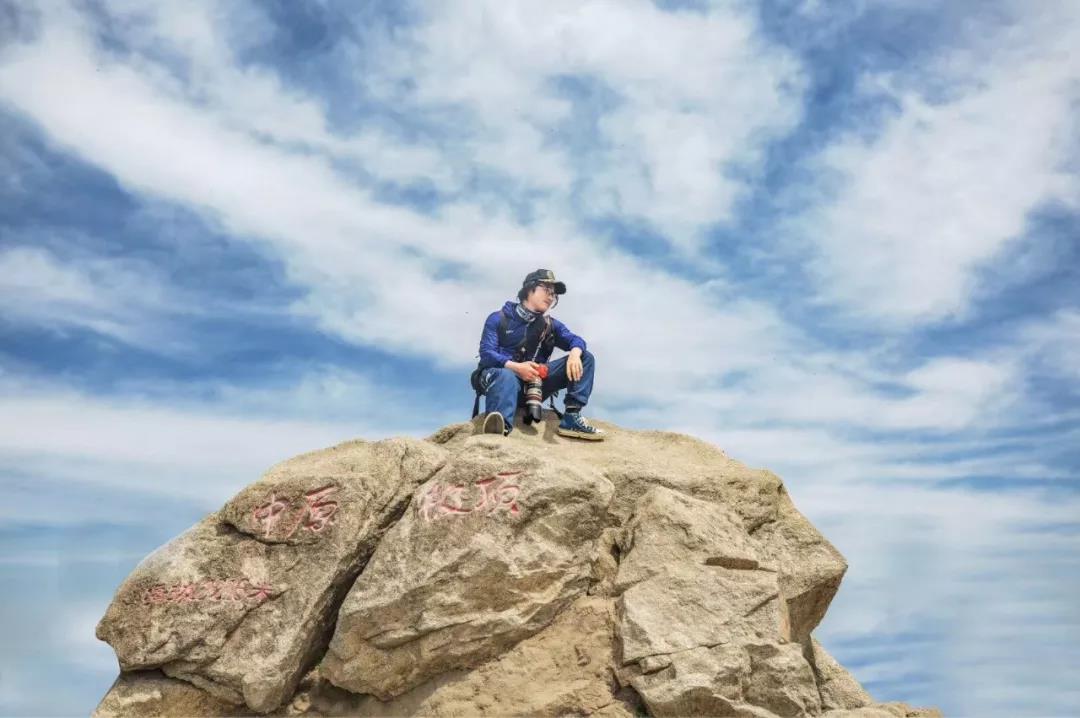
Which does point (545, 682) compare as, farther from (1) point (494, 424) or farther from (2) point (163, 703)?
(2) point (163, 703)

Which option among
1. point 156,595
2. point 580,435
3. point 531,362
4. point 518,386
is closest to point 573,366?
point 531,362

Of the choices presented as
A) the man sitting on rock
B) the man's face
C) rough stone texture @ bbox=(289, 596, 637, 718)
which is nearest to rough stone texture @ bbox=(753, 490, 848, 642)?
rough stone texture @ bbox=(289, 596, 637, 718)

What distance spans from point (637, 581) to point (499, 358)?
3775 millimetres

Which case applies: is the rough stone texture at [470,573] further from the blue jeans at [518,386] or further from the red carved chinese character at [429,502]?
the blue jeans at [518,386]

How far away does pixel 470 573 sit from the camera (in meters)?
10.5

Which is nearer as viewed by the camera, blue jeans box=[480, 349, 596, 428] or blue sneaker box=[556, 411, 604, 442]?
blue jeans box=[480, 349, 596, 428]

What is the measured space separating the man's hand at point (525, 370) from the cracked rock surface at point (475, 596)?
61.1 inches

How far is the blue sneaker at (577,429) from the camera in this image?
13234 mm

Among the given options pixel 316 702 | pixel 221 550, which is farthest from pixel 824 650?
pixel 221 550

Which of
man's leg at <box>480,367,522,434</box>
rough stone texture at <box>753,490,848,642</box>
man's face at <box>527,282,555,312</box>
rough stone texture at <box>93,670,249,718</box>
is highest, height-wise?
man's face at <box>527,282,555,312</box>

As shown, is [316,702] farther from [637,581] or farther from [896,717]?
[896,717]

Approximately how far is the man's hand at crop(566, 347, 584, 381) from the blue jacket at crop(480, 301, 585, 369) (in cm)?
22

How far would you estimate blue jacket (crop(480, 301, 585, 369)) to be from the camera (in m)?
13.6

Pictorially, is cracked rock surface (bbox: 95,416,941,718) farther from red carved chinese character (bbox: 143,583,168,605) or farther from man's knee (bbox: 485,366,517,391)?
man's knee (bbox: 485,366,517,391)
